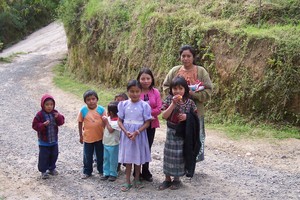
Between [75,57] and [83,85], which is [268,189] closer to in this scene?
[83,85]

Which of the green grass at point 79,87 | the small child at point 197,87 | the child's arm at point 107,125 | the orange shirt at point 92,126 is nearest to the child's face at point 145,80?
the small child at point 197,87

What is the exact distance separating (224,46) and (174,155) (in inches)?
203

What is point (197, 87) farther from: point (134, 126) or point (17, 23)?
point (17, 23)

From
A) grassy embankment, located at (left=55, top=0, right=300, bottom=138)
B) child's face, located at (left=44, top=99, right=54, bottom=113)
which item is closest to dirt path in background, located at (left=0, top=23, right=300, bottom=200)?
grassy embankment, located at (left=55, top=0, right=300, bottom=138)

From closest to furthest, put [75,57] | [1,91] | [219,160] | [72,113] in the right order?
1. [219,160]
2. [72,113]
3. [1,91]
4. [75,57]

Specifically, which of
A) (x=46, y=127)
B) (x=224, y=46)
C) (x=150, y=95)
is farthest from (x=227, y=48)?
(x=46, y=127)

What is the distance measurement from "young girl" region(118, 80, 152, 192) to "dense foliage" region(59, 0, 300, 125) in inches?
166

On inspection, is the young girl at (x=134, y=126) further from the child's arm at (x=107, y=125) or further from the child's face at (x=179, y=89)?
the child's face at (x=179, y=89)

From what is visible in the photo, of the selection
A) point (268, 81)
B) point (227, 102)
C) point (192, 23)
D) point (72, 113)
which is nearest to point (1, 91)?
point (72, 113)

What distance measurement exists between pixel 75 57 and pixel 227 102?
9.53m

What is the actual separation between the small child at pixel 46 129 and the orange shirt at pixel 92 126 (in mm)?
448

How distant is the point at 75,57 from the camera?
57.3 feet

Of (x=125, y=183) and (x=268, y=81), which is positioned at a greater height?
(x=268, y=81)

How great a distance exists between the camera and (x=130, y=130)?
537 cm
